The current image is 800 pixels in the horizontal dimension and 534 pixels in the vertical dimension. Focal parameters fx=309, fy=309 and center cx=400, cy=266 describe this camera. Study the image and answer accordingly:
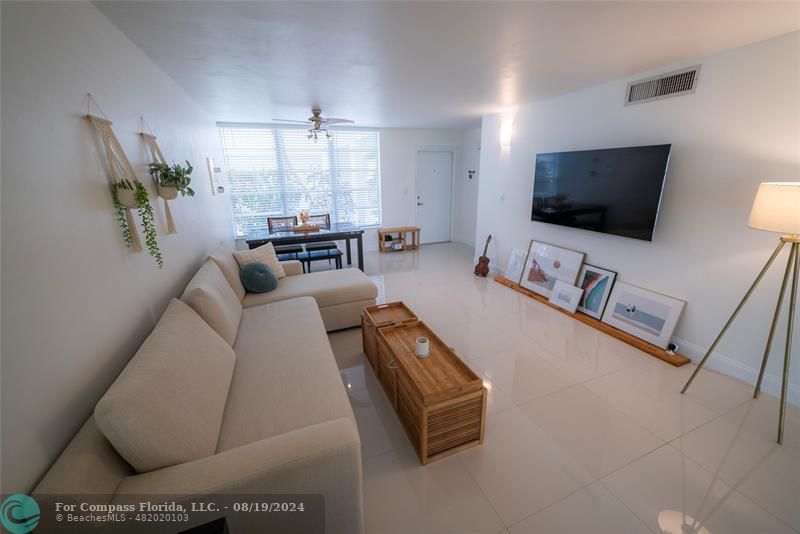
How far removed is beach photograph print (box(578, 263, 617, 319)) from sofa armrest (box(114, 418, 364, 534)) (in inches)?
118

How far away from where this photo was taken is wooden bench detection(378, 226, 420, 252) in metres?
6.12

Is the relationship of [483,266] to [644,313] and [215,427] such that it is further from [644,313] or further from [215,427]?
[215,427]

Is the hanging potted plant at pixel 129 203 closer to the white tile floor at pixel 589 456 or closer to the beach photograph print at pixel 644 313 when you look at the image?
the white tile floor at pixel 589 456

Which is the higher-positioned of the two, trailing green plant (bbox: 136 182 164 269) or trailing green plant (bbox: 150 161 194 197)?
trailing green plant (bbox: 150 161 194 197)

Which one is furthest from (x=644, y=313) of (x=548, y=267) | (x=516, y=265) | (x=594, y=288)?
(x=516, y=265)

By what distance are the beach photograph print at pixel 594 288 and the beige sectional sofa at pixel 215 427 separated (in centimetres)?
280

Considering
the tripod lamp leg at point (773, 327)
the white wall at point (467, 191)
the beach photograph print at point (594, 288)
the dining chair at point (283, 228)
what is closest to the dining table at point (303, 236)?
the dining chair at point (283, 228)

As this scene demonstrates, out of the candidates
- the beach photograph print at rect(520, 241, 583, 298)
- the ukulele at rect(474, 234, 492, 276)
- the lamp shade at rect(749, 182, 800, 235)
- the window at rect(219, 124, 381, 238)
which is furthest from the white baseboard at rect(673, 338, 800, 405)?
the window at rect(219, 124, 381, 238)

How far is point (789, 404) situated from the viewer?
2086 millimetres

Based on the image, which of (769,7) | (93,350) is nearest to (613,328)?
(769,7)

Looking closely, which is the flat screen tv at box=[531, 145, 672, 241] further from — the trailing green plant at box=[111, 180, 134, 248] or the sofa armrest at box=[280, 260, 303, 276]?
the trailing green plant at box=[111, 180, 134, 248]

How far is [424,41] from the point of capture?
1972mm

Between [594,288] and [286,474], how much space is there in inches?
131

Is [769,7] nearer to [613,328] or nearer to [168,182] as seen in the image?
[613,328]
